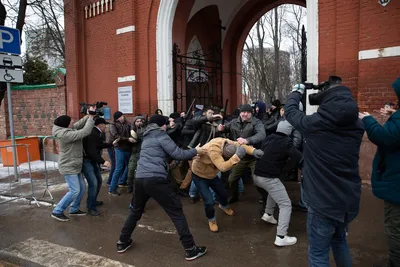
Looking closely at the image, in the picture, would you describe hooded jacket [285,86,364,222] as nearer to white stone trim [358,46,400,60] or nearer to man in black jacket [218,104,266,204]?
man in black jacket [218,104,266,204]

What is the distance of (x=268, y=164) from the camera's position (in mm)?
4020

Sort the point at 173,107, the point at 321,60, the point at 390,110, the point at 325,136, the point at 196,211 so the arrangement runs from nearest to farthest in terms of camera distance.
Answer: the point at 325,136 < the point at 390,110 < the point at 196,211 < the point at 321,60 < the point at 173,107

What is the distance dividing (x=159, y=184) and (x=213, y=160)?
2.45 feet

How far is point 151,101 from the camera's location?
29.6 feet

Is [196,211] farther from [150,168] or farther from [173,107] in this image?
[173,107]

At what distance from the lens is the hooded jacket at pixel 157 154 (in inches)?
141

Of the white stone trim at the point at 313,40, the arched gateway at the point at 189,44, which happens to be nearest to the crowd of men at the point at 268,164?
the white stone trim at the point at 313,40

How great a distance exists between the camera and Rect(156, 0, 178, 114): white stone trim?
28.4 feet

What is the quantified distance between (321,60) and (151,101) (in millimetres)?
4854

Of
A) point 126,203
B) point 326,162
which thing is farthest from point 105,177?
point 326,162

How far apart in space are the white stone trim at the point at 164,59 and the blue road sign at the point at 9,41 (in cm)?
355

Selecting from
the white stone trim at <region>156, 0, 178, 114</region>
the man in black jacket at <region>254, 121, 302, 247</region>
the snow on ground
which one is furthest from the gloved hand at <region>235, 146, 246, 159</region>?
the snow on ground

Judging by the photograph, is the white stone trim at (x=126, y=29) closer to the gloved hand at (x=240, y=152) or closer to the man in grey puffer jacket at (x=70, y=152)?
the man in grey puffer jacket at (x=70, y=152)

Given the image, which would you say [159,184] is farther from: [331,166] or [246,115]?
[246,115]
